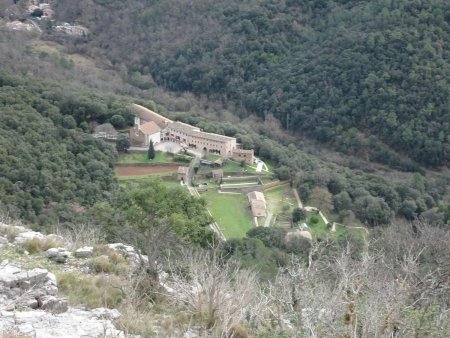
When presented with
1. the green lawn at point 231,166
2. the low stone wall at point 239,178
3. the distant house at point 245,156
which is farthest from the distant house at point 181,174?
the distant house at point 245,156

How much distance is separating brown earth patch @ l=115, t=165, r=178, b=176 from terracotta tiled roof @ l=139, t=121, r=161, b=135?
286 cm

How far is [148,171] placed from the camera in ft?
102

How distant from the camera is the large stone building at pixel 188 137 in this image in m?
33.0

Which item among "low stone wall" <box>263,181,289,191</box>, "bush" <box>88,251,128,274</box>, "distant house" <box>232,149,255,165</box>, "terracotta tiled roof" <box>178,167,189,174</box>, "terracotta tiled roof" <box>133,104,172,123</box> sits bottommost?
"low stone wall" <box>263,181,289,191</box>

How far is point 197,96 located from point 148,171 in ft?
76.2

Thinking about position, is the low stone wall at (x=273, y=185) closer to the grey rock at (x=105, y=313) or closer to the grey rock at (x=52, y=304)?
the grey rock at (x=105, y=313)

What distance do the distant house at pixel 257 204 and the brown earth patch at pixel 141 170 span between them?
5466 mm

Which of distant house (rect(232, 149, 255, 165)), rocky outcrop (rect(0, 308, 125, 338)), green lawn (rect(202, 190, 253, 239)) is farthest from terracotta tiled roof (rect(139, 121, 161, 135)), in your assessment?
rocky outcrop (rect(0, 308, 125, 338))

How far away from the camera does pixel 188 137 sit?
33906 millimetres

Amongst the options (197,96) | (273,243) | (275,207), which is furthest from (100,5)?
(273,243)

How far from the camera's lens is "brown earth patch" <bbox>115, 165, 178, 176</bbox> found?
99.4 feet

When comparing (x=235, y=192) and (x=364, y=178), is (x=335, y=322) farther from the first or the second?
(x=364, y=178)

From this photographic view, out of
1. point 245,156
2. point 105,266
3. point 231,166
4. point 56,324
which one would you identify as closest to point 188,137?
point 231,166

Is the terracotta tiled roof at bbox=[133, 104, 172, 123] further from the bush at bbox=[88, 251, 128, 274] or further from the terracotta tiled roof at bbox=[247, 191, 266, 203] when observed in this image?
the bush at bbox=[88, 251, 128, 274]
